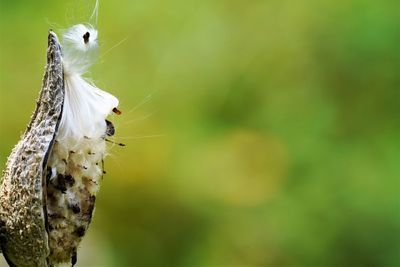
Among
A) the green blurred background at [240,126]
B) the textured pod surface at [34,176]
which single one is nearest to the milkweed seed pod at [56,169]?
the textured pod surface at [34,176]

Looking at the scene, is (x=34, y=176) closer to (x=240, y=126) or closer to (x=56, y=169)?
(x=56, y=169)

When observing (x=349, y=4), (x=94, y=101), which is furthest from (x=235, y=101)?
(x=94, y=101)

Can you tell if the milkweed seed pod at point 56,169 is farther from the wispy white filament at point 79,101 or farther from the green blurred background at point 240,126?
the green blurred background at point 240,126

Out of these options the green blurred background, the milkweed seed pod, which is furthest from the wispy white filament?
the green blurred background

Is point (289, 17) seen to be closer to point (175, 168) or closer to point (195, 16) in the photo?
point (195, 16)

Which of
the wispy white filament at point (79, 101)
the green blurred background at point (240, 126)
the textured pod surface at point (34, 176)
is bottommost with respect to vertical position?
the textured pod surface at point (34, 176)

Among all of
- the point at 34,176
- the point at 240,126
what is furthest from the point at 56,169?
the point at 240,126

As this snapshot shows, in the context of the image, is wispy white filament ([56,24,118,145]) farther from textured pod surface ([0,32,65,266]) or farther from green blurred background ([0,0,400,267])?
green blurred background ([0,0,400,267])

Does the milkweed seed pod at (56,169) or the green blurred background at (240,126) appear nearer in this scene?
the milkweed seed pod at (56,169)
